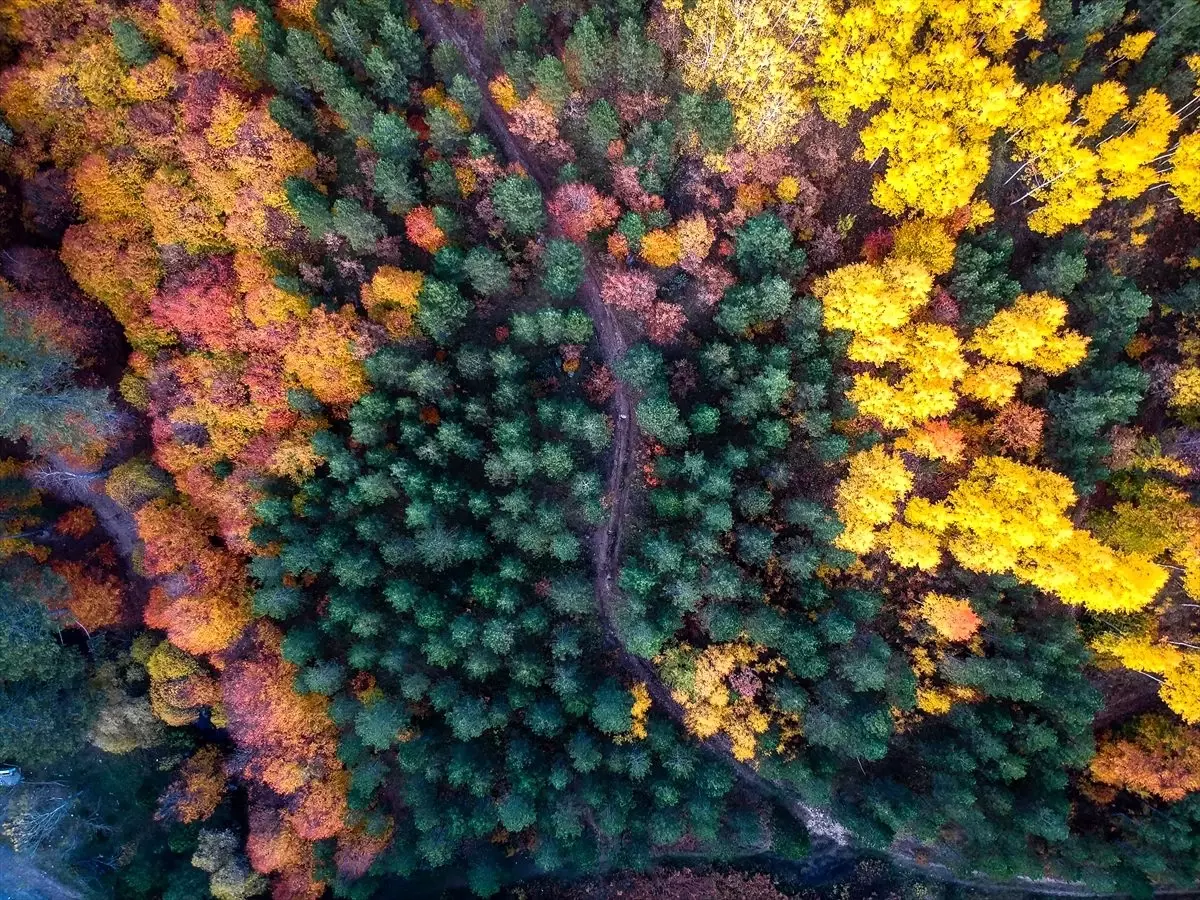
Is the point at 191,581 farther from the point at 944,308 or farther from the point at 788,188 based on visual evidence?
the point at 944,308

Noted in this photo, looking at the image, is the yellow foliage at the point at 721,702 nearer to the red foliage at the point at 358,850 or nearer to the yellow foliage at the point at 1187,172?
the red foliage at the point at 358,850

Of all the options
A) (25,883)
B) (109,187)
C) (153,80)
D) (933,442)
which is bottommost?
(25,883)

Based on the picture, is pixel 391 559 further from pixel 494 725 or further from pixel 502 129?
pixel 502 129

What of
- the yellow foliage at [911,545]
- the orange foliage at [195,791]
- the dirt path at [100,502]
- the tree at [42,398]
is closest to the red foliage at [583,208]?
the yellow foliage at [911,545]

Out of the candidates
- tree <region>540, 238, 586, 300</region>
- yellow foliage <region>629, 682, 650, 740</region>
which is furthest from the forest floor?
tree <region>540, 238, 586, 300</region>

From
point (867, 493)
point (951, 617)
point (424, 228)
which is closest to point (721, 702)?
point (951, 617)

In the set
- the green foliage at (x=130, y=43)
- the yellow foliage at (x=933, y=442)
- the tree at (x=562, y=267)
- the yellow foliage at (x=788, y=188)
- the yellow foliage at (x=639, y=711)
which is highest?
the yellow foliage at (x=788, y=188)

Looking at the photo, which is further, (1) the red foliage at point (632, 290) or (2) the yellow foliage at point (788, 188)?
(2) the yellow foliage at point (788, 188)

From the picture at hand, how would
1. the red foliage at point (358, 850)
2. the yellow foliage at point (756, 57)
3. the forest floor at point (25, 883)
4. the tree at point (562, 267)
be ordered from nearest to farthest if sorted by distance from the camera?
the yellow foliage at point (756, 57), the tree at point (562, 267), the red foliage at point (358, 850), the forest floor at point (25, 883)
